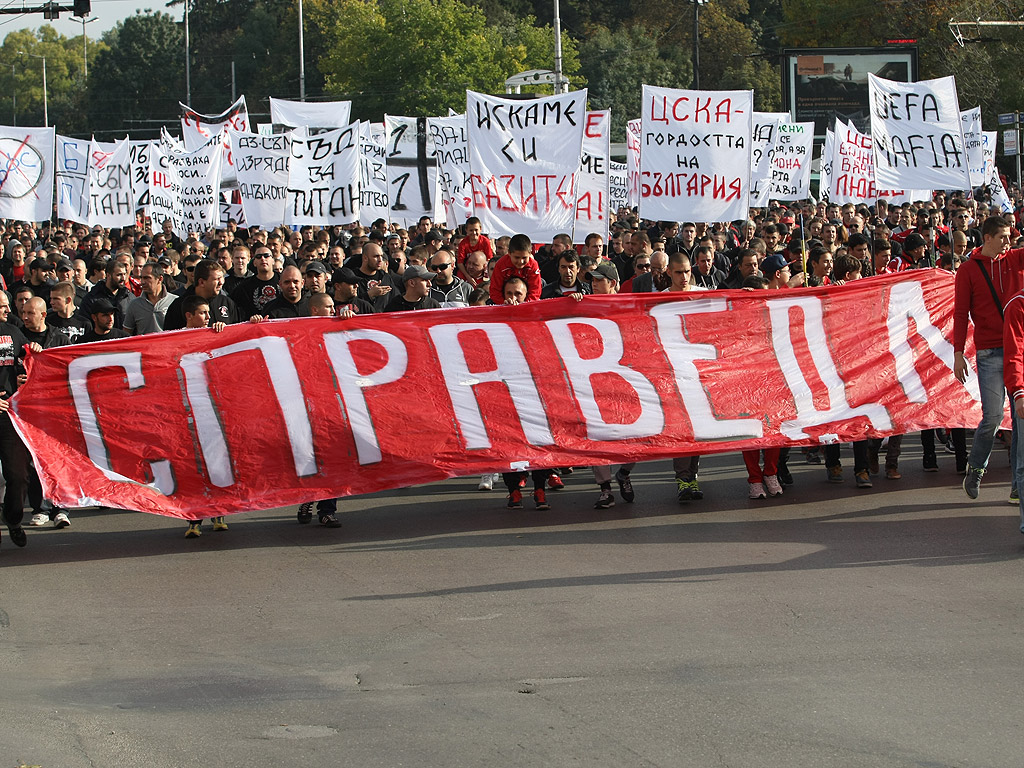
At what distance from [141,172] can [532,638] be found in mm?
20498

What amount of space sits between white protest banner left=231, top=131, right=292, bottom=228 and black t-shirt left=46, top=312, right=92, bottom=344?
9495mm

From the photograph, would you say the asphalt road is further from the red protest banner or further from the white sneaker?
the red protest banner

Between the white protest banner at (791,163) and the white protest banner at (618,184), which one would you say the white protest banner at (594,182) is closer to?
the white protest banner at (791,163)

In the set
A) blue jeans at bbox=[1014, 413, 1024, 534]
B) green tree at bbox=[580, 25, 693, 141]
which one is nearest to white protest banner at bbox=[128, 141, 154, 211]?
blue jeans at bbox=[1014, 413, 1024, 534]

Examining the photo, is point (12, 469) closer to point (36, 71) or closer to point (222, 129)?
point (222, 129)

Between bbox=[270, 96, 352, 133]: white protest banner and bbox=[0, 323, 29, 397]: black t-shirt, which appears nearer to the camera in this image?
bbox=[0, 323, 29, 397]: black t-shirt

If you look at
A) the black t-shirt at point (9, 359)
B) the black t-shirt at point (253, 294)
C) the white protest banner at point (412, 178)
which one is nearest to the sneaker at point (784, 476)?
the black t-shirt at point (253, 294)

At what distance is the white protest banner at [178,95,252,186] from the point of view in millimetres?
22969

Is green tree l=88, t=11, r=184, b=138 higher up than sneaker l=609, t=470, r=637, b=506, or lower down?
higher up

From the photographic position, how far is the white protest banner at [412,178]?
67.3 feet

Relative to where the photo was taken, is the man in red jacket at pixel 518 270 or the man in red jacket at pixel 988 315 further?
the man in red jacket at pixel 518 270

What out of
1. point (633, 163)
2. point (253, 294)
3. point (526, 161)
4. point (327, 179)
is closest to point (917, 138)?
point (633, 163)

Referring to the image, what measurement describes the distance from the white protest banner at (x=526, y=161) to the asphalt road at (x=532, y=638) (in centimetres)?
575

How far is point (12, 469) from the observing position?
871 centimetres
